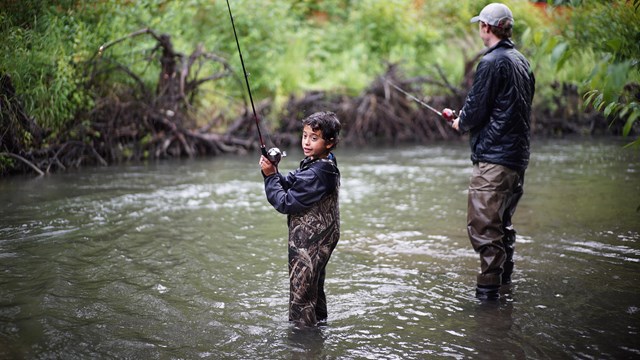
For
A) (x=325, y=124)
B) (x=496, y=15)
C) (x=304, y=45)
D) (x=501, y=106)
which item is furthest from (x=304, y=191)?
(x=304, y=45)

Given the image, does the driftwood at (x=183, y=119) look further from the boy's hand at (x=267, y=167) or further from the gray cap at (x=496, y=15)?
the boy's hand at (x=267, y=167)

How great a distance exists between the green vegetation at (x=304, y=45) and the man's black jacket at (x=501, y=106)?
1.11 feet

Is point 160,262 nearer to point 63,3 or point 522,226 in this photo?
point 522,226

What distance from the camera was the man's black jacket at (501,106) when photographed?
14.1ft

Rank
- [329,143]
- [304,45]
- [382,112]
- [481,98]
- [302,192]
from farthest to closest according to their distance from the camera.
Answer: [304,45] → [382,112] → [481,98] → [329,143] → [302,192]

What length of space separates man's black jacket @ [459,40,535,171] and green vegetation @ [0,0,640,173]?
0.34 m

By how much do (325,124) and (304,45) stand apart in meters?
14.8

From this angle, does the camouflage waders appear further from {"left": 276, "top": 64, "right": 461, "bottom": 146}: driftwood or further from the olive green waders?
{"left": 276, "top": 64, "right": 461, "bottom": 146}: driftwood

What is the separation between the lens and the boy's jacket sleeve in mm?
3590

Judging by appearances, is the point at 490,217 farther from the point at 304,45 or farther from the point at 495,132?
the point at 304,45

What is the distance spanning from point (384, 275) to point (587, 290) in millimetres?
1485

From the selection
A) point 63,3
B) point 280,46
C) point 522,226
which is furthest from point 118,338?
point 280,46

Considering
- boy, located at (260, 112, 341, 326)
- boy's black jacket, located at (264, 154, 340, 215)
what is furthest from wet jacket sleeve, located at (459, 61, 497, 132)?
boy's black jacket, located at (264, 154, 340, 215)

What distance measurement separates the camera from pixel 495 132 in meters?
4.35
